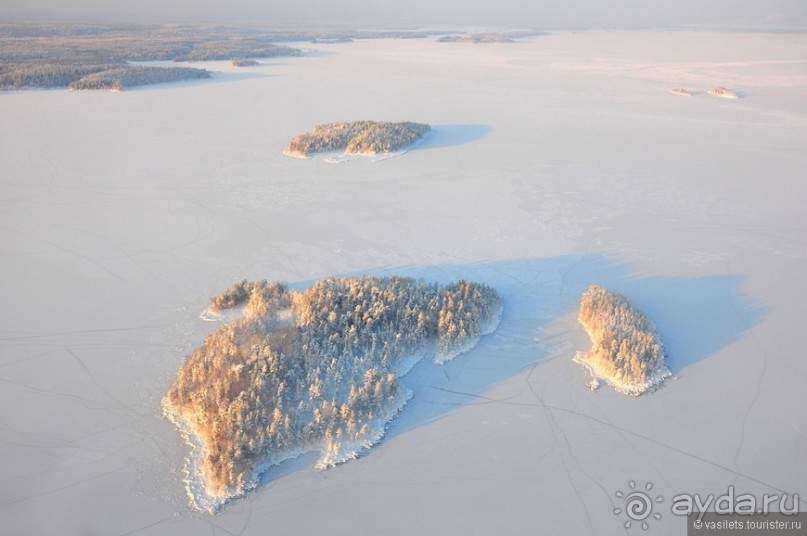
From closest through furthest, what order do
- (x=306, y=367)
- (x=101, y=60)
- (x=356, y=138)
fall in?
(x=306, y=367) → (x=356, y=138) → (x=101, y=60)

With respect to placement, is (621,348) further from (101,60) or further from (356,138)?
(101,60)

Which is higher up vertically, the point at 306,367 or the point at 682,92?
the point at 682,92

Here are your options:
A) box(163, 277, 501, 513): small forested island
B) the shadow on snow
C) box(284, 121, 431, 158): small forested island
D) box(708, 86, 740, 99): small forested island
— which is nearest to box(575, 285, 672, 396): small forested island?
the shadow on snow

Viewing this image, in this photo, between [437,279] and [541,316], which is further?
[437,279]

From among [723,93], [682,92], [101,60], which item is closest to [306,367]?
[682,92]

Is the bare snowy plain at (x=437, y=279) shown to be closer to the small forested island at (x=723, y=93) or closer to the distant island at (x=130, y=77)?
the distant island at (x=130, y=77)
